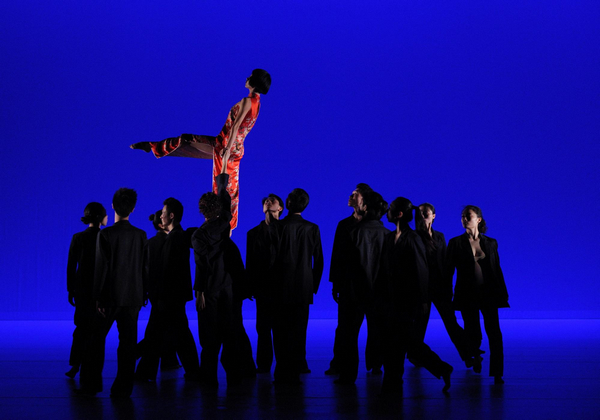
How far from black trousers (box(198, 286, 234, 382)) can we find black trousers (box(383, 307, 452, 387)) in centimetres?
95

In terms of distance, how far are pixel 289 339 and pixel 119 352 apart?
3.80ft

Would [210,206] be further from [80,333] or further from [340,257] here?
[80,333]

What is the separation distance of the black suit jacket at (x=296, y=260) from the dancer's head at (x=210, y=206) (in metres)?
0.62

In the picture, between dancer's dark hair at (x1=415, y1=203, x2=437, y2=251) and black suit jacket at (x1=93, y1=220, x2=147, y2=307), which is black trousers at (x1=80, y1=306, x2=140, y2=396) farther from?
dancer's dark hair at (x1=415, y1=203, x2=437, y2=251)

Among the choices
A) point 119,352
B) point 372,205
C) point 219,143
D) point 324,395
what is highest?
point 219,143

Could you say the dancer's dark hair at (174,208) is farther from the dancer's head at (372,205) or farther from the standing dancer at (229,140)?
the dancer's head at (372,205)

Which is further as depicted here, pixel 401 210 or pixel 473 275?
pixel 473 275

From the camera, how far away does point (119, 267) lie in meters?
3.51

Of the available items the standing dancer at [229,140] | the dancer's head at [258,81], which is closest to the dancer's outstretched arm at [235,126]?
the standing dancer at [229,140]

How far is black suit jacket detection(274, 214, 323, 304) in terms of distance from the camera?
4.25 meters

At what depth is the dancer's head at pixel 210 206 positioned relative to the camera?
12.7 feet

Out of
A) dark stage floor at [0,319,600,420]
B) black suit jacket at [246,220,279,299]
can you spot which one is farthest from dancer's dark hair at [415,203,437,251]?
black suit jacket at [246,220,279,299]

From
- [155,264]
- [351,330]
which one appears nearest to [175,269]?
[155,264]

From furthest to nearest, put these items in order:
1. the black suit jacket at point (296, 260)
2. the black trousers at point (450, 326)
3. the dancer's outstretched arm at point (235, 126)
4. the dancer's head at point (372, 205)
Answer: the dancer's outstretched arm at point (235, 126) < the black trousers at point (450, 326) < the black suit jacket at point (296, 260) < the dancer's head at point (372, 205)
